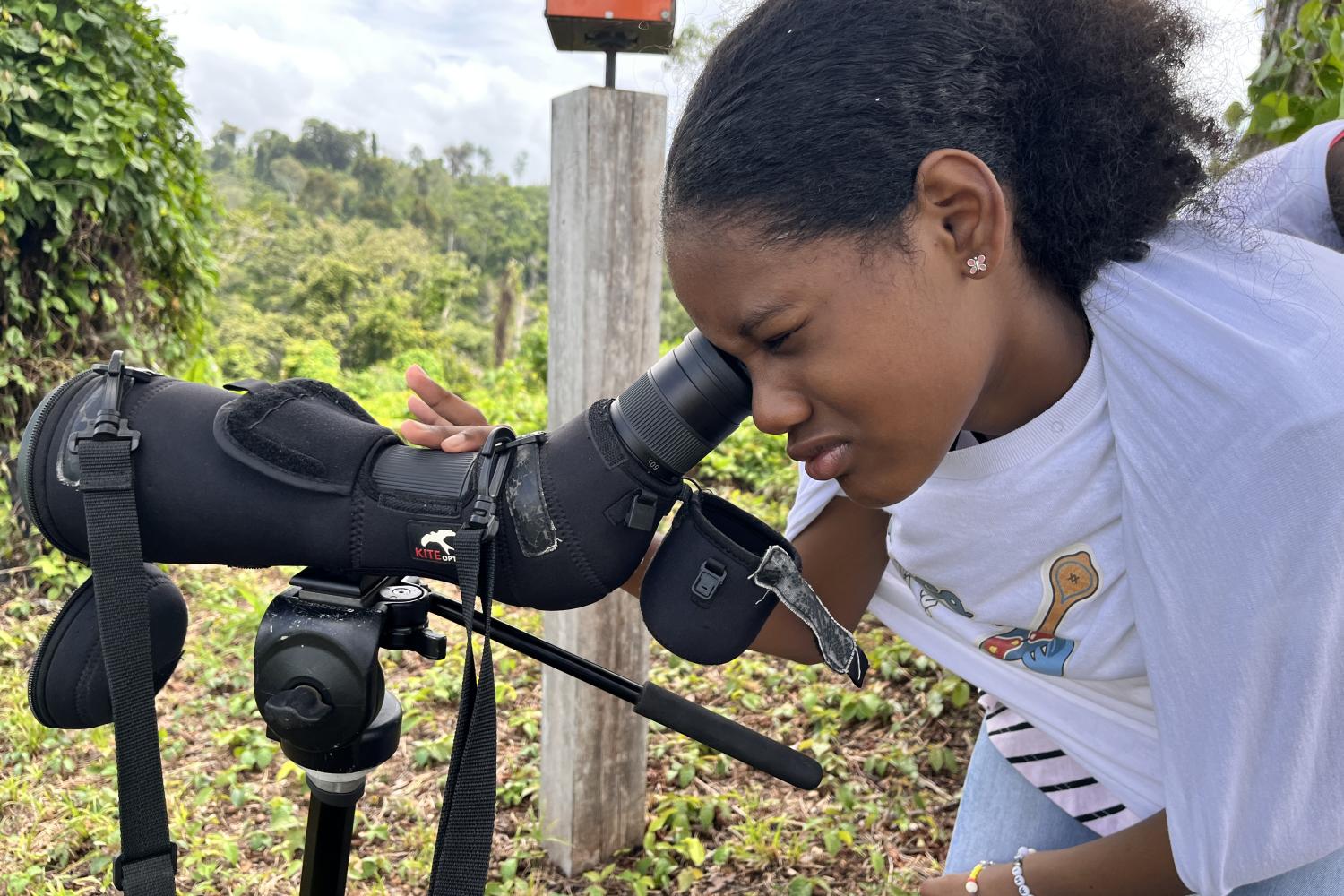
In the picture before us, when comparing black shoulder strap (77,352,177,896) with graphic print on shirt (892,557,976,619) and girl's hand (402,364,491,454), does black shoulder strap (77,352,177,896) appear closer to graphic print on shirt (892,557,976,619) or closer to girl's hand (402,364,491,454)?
girl's hand (402,364,491,454)

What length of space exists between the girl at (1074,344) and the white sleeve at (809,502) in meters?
0.26

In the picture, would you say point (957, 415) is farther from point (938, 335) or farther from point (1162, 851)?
point (1162, 851)

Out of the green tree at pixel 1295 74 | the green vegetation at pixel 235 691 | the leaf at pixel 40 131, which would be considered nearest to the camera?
the green tree at pixel 1295 74

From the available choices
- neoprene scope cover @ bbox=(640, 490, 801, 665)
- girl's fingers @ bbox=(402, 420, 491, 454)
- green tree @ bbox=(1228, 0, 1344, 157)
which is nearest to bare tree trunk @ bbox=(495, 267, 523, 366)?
green tree @ bbox=(1228, 0, 1344, 157)

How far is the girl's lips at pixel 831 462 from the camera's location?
979 millimetres

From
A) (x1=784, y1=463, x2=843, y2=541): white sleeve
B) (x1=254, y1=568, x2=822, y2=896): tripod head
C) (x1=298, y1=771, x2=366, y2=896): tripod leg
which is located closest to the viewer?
(x1=254, y1=568, x2=822, y2=896): tripod head

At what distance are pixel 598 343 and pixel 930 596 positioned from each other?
774 millimetres

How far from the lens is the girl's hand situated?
3.60 feet

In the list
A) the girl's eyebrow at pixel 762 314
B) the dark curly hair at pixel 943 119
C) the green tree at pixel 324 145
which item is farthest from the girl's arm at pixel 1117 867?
the green tree at pixel 324 145

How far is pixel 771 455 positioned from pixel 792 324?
11.4ft

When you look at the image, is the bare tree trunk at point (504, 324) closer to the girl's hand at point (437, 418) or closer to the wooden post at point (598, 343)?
the wooden post at point (598, 343)

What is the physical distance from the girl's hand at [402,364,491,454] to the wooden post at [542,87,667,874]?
0.56 metres

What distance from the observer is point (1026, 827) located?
145cm

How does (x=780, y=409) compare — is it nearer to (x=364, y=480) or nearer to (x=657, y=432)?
(x=657, y=432)
